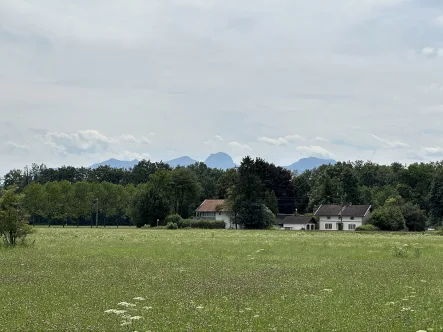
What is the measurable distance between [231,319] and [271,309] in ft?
5.86

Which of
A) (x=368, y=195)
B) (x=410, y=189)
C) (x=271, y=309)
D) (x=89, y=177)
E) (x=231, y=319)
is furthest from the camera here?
(x=89, y=177)

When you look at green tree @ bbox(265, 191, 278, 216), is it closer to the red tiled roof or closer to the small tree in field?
the red tiled roof

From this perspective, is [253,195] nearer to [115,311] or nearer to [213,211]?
[213,211]

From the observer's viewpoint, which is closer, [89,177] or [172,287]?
[172,287]

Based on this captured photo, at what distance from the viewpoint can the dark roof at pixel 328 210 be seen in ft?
429

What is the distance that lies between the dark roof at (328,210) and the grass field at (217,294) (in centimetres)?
10411

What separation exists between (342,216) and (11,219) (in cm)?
10359

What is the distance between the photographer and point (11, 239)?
36.2 metres

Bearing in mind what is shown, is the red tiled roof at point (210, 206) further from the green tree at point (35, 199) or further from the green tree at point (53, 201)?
the green tree at point (35, 199)

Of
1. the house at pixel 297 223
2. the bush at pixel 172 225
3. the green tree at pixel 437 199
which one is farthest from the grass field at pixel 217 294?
the house at pixel 297 223

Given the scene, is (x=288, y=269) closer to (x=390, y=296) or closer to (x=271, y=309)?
(x=390, y=296)

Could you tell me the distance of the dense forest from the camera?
115 meters

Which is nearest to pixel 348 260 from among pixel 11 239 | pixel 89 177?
pixel 11 239

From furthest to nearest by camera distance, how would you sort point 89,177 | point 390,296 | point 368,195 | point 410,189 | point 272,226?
point 89,177, point 368,195, point 410,189, point 272,226, point 390,296
